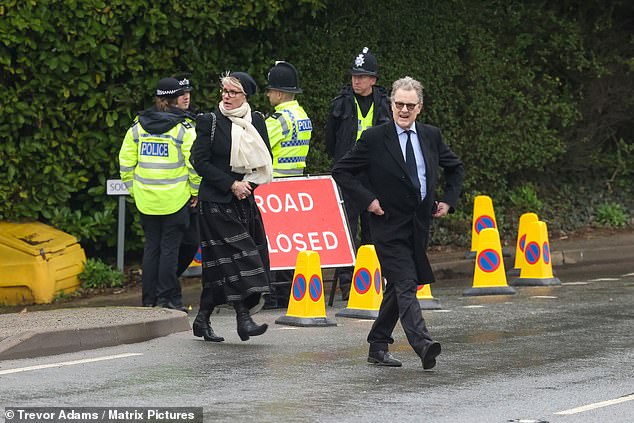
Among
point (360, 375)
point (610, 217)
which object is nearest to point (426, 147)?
point (360, 375)

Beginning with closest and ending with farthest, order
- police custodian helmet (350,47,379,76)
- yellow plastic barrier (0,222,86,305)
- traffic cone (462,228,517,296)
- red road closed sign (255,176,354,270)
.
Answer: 1. red road closed sign (255,176,354,270)
2. police custodian helmet (350,47,379,76)
3. yellow plastic barrier (0,222,86,305)
4. traffic cone (462,228,517,296)

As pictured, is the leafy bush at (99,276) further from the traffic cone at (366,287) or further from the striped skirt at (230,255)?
the striped skirt at (230,255)

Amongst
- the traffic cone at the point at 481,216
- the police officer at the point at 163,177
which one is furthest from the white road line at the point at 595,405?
the traffic cone at the point at 481,216

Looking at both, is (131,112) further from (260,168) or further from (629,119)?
(629,119)

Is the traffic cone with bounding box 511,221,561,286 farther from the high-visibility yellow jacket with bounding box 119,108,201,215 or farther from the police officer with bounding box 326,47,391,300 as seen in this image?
the high-visibility yellow jacket with bounding box 119,108,201,215

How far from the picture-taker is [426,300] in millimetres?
13148

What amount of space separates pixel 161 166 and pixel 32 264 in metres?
1.97

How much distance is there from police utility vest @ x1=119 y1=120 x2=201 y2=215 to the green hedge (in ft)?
5.80

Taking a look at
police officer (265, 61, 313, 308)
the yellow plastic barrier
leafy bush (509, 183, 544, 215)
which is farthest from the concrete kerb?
leafy bush (509, 183, 544, 215)

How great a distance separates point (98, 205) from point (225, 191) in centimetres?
490

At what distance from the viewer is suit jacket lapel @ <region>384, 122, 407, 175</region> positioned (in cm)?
942

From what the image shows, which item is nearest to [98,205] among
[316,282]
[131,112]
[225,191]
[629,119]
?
[131,112]

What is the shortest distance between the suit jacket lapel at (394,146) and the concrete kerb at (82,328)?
251cm

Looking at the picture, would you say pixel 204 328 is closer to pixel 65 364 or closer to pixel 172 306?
pixel 65 364
